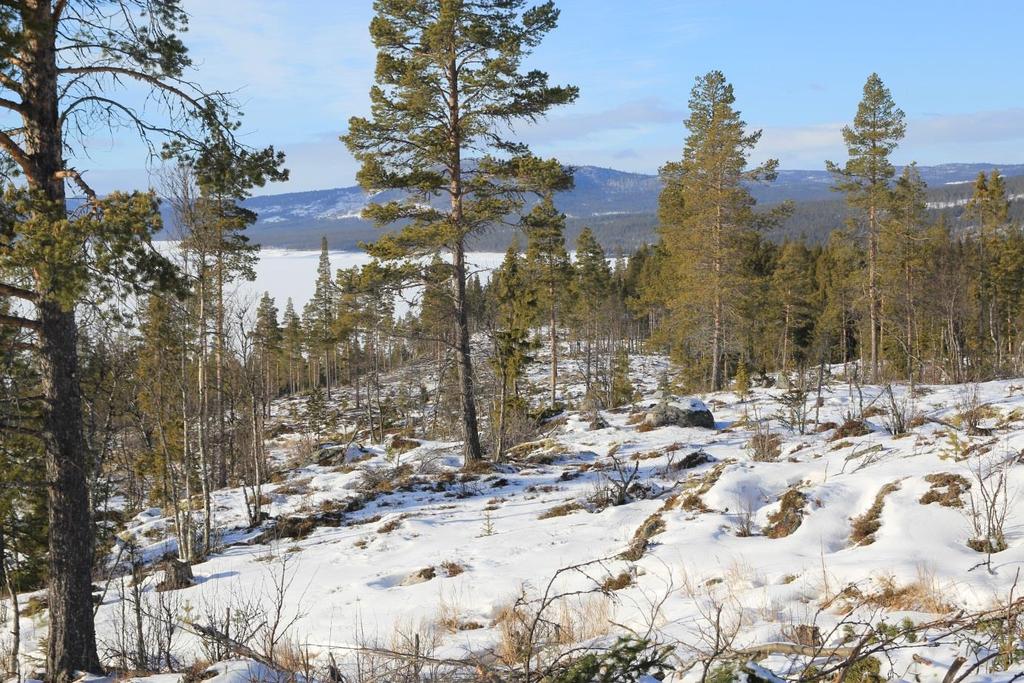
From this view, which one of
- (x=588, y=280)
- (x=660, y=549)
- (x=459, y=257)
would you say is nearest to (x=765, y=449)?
(x=660, y=549)

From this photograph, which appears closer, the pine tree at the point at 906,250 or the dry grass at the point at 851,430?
the dry grass at the point at 851,430

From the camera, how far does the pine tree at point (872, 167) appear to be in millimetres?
28156

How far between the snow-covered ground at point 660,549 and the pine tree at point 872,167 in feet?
48.6

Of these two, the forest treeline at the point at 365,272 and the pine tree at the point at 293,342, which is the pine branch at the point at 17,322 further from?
the pine tree at the point at 293,342

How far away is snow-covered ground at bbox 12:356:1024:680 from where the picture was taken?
4.89 m

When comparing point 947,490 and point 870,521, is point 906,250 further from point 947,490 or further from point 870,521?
point 870,521

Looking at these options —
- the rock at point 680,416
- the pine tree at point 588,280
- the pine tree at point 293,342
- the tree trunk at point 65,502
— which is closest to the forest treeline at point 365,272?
the tree trunk at point 65,502

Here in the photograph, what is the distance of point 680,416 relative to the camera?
59.8ft

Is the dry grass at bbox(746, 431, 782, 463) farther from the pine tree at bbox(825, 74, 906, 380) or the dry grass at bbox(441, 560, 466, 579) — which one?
the pine tree at bbox(825, 74, 906, 380)

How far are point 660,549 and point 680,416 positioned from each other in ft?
37.8

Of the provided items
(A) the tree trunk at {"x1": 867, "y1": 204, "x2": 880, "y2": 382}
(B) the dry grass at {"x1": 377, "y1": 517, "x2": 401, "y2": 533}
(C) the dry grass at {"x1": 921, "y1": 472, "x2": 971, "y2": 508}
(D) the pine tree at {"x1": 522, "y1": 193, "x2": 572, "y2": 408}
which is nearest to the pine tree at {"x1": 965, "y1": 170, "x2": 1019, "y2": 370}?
(A) the tree trunk at {"x1": 867, "y1": 204, "x2": 880, "y2": 382}

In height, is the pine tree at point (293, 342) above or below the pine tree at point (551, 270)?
below

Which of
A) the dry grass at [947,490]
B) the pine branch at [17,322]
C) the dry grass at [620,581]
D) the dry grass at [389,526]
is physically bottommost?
the dry grass at [389,526]

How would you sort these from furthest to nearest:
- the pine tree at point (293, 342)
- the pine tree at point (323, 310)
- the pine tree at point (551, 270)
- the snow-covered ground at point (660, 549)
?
the pine tree at point (293, 342) < the pine tree at point (323, 310) < the pine tree at point (551, 270) < the snow-covered ground at point (660, 549)
